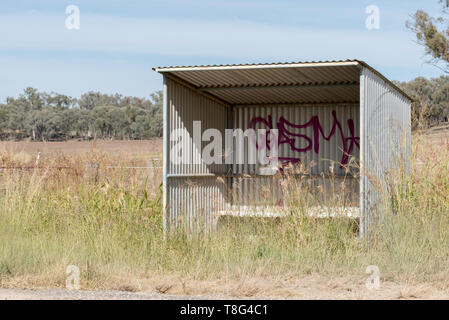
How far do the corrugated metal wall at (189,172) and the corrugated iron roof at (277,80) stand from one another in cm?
28

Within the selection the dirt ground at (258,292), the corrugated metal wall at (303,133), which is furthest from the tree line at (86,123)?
the dirt ground at (258,292)

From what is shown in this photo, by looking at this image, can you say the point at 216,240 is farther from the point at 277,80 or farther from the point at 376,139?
the point at 277,80

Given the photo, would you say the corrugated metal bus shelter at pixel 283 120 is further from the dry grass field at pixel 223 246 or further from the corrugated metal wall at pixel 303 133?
the dry grass field at pixel 223 246

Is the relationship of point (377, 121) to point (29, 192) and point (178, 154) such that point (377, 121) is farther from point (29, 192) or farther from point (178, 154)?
point (29, 192)

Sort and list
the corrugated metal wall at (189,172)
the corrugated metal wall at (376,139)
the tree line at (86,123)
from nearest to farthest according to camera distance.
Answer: the corrugated metal wall at (376,139) → the corrugated metal wall at (189,172) → the tree line at (86,123)

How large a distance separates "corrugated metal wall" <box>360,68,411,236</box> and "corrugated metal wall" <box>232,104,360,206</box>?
126 centimetres

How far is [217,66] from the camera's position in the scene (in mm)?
8641

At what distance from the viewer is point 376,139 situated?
8797 millimetres

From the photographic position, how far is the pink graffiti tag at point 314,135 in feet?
37.6

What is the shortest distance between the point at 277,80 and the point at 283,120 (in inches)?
85.7
